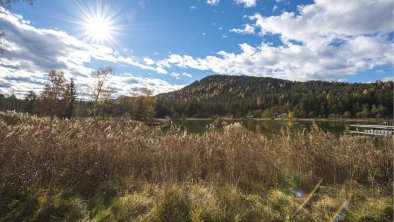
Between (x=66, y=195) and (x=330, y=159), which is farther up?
(x=330, y=159)

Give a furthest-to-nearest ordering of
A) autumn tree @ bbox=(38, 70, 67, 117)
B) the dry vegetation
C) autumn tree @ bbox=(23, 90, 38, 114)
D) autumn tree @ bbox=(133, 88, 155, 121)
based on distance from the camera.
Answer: autumn tree @ bbox=(133, 88, 155, 121) → autumn tree @ bbox=(23, 90, 38, 114) → autumn tree @ bbox=(38, 70, 67, 117) → the dry vegetation

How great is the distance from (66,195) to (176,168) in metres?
2.56

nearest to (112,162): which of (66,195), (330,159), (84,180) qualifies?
(84,180)

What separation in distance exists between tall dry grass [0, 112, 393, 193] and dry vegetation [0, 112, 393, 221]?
25 mm

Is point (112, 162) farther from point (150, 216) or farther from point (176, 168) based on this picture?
point (150, 216)

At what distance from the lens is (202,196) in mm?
4555

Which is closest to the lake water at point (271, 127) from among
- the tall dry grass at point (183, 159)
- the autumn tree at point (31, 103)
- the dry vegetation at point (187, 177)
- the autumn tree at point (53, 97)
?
the tall dry grass at point (183, 159)

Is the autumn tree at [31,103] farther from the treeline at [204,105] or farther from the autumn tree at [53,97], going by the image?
the autumn tree at [53,97]

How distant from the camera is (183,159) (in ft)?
22.3

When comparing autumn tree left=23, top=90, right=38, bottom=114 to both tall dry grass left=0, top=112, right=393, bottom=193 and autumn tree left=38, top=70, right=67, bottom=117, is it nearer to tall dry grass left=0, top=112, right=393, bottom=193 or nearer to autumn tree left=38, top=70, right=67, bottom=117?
autumn tree left=38, top=70, right=67, bottom=117

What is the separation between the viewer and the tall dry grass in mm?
5176

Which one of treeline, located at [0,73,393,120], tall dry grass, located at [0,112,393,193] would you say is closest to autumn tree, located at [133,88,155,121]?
treeline, located at [0,73,393,120]

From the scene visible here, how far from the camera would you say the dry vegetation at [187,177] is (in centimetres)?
415

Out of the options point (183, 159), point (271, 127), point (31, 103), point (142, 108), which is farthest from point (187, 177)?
point (31, 103)
